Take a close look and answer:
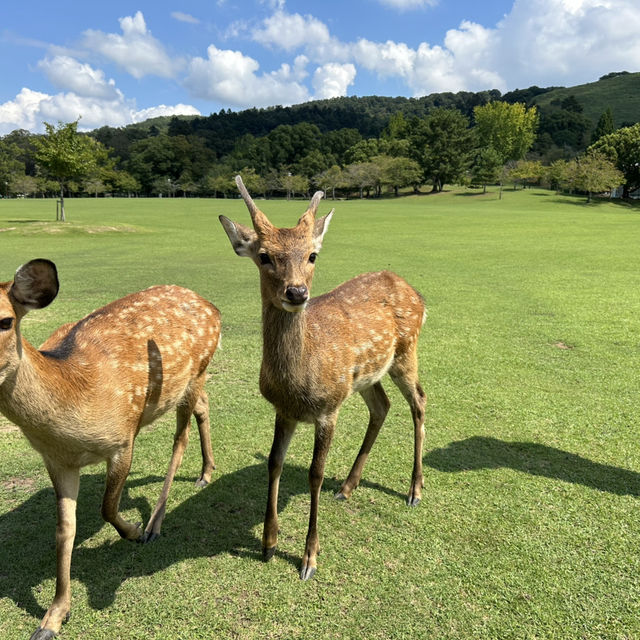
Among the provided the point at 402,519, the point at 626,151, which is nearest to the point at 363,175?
the point at 626,151

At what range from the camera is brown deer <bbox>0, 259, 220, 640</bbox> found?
261 centimetres

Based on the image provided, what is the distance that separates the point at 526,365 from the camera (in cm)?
732

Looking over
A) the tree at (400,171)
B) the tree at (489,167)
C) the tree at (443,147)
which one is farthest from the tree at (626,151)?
the tree at (400,171)

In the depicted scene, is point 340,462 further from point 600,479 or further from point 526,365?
point 526,365

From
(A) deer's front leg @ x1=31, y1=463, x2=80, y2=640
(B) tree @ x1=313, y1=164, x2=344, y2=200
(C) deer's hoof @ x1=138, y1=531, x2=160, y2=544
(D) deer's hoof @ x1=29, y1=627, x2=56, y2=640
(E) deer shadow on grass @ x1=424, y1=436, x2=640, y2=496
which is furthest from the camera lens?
(B) tree @ x1=313, y1=164, x2=344, y2=200

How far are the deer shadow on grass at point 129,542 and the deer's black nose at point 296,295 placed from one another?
2.05 m

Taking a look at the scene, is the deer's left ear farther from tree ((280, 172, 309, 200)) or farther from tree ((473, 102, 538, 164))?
tree ((473, 102, 538, 164))

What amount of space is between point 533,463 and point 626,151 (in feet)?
245

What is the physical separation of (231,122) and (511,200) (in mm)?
148863

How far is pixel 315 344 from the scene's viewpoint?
11.4ft

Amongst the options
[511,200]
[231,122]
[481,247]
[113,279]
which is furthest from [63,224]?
[231,122]

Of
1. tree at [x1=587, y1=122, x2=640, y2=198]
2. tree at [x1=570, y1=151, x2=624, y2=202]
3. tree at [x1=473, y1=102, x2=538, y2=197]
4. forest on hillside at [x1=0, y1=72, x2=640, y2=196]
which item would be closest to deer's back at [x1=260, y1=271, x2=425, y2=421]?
tree at [x1=570, y1=151, x2=624, y2=202]

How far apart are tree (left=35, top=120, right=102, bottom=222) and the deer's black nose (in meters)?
32.9

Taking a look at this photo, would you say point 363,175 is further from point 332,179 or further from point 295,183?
point 295,183
